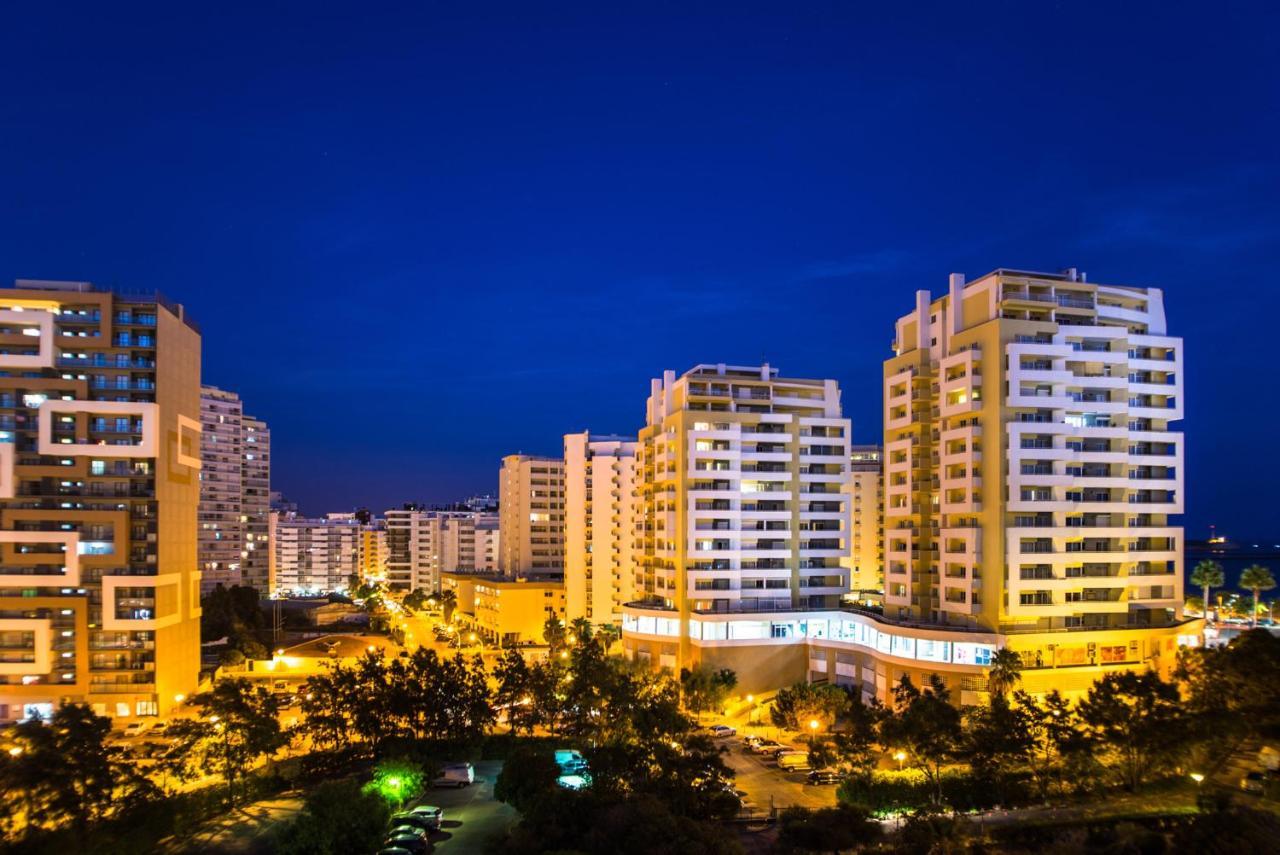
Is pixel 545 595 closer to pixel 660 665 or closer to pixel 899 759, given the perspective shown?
pixel 660 665

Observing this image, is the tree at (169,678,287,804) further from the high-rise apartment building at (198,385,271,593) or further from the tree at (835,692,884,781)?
the high-rise apartment building at (198,385,271,593)

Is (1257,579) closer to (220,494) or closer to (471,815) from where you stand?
(471,815)

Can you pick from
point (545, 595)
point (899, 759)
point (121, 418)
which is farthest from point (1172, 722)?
point (545, 595)

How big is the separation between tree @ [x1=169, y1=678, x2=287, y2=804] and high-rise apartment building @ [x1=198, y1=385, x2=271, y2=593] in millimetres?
64273

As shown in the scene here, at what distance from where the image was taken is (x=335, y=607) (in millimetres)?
113500

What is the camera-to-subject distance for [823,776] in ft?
127

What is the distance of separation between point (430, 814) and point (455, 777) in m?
6.49

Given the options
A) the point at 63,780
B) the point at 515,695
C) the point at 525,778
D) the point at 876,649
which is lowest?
the point at 515,695

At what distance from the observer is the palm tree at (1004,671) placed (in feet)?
133

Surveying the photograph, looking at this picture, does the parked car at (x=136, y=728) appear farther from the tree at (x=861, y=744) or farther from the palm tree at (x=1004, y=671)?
the palm tree at (x=1004, y=671)

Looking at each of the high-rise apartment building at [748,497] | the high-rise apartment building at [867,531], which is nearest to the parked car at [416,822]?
the high-rise apartment building at [748,497]

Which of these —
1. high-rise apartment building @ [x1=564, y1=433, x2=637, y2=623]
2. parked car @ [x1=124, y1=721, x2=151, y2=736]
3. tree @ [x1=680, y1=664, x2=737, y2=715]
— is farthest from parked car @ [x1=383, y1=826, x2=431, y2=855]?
high-rise apartment building @ [x1=564, y1=433, x2=637, y2=623]

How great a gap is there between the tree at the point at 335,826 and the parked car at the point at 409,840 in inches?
26.9

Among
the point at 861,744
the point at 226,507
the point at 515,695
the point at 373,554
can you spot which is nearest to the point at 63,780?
the point at 515,695
